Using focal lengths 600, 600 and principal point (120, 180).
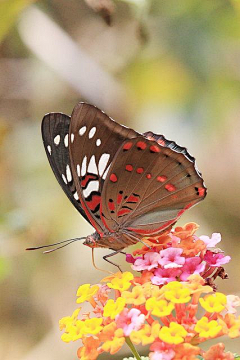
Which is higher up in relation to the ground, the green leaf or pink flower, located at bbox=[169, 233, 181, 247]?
the green leaf

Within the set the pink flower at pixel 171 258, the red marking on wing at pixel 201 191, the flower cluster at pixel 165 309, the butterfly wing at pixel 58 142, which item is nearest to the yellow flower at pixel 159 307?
the flower cluster at pixel 165 309

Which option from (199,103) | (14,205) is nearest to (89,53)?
(199,103)

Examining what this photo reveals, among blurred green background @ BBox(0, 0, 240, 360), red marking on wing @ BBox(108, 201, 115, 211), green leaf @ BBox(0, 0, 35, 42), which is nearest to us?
red marking on wing @ BBox(108, 201, 115, 211)

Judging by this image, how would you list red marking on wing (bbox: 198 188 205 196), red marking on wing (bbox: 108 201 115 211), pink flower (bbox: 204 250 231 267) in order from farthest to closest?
red marking on wing (bbox: 108 201 115 211), red marking on wing (bbox: 198 188 205 196), pink flower (bbox: 204 250 231 267)

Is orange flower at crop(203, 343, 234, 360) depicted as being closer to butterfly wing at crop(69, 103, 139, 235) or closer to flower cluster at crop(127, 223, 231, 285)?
flower cluster at crop(127, 223, 231, 285)

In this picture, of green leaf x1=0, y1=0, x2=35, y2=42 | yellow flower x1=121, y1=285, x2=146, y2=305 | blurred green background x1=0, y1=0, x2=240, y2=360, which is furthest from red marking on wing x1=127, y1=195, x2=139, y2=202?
blurred green background x1=0, y1=0, x2=240, y2=360

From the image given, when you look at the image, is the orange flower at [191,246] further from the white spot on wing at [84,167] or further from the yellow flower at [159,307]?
the white spot on wing at [84,167]

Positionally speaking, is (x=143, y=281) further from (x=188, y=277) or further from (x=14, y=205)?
(x=14, y=205)

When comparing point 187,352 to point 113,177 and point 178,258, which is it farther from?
point 113,177
